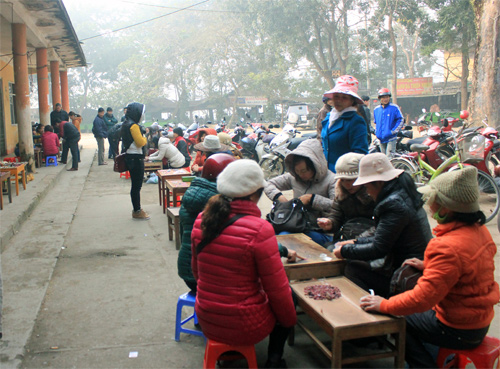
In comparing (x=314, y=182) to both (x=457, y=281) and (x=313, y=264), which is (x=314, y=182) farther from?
(x=457, y=281)

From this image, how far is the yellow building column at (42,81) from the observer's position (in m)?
14.6

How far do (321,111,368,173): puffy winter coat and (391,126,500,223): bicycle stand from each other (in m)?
2.22

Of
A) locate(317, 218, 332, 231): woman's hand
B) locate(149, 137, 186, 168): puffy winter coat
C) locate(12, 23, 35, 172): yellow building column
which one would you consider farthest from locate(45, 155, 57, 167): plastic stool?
locate(317, 218, 332, 231): woman's hand

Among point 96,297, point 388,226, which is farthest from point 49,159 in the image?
point 388,226

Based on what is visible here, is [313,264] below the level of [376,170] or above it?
below

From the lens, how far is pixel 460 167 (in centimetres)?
650

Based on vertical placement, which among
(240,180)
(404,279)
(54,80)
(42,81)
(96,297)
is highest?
(54,80)

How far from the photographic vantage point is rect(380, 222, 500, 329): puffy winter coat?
2.45 meters

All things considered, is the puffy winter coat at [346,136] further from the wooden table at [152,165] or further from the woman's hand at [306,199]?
the wooden table at [152,165]

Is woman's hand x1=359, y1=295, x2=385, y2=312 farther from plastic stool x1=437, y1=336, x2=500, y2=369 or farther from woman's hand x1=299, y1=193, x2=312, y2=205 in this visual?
woman's hand x1=299, y1=193, x2=312, y2=205

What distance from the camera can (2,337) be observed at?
3398 millimetres

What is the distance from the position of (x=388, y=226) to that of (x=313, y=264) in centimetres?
58

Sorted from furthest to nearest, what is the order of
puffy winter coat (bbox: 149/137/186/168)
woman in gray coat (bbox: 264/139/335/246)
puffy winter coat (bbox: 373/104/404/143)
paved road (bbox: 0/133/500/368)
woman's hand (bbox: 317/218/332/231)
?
puffy winter coat (bbox: 149/137/186/168) < puffy winter coat (bbox: 373/104/404/143) < woman in gray coat (bbox: 264/139/335/246) < woman's hand (bbox: 317/218/332/231) < paved road (bbox: 0/133/500/368)

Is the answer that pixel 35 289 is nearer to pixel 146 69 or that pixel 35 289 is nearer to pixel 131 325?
pixel 131 325
